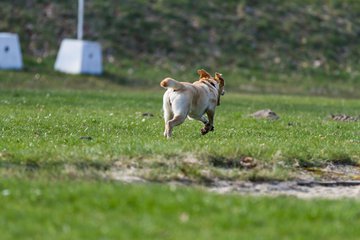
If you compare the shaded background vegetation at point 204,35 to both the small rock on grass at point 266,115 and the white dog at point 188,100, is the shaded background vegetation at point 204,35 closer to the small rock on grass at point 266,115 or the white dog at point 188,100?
the small rock on grass at point 266,115

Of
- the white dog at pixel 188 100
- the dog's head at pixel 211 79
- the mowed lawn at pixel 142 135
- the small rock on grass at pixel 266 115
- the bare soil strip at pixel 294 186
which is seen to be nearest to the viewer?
the bare soil strip at pixel 294 186

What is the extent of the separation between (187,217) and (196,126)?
478 inches

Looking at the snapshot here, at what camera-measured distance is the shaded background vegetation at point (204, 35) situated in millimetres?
60125

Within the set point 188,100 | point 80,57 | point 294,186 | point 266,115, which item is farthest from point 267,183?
Result: point 80,57

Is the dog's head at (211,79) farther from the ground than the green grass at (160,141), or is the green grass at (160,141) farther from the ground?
the dog's head at (211,79)

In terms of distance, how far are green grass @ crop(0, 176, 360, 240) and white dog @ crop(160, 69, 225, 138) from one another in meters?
5.99

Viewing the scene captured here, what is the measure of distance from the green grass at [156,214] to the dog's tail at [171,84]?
5436 mm

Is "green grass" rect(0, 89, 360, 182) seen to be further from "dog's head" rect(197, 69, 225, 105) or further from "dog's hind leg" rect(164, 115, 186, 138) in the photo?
"dog's head" rect(197, 69, 225, 105)

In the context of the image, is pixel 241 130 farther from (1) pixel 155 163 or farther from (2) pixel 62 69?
(2) pixel 62 69

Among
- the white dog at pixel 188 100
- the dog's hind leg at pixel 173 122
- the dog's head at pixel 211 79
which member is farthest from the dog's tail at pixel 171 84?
the dog's head at pixel 211 79

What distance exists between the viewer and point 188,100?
18.1 meters

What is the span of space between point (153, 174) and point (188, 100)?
169 inches

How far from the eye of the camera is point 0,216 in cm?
1034

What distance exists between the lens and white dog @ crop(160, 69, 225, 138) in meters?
17.9
